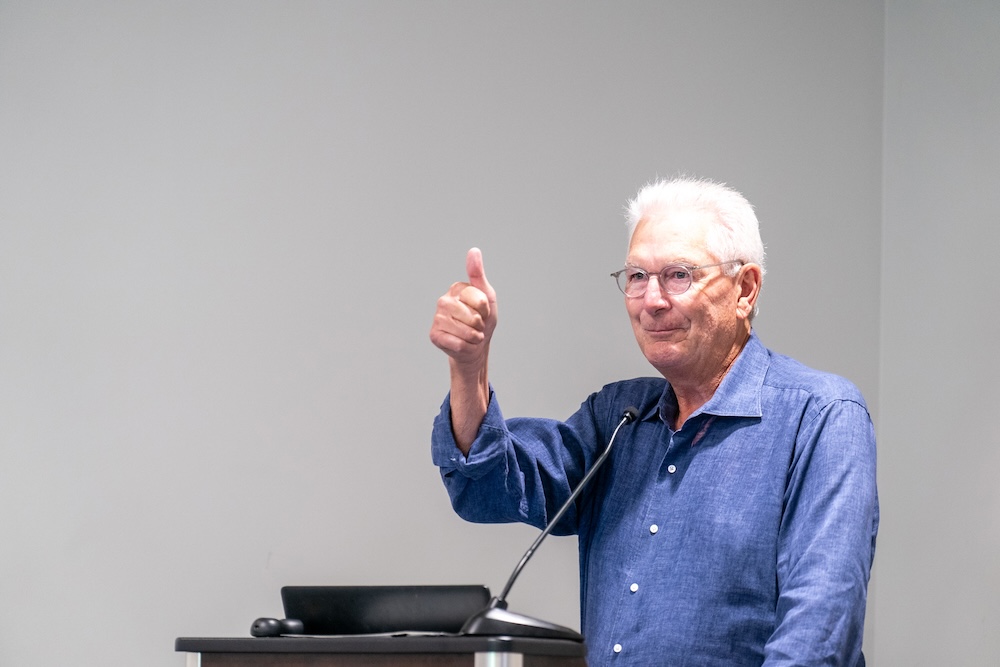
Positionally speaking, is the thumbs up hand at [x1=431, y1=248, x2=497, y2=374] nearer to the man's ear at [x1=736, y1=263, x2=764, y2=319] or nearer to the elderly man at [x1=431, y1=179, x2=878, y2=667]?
the elderly man at [x1=431, y1=179, x2=878, y2=667]

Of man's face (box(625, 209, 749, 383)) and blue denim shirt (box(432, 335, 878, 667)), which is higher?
man's face (box(625, 209, 749, 383))

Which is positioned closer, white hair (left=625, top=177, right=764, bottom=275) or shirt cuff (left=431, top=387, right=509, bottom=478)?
shirt cuff (left=431, top=387, right=509, bottom=478)

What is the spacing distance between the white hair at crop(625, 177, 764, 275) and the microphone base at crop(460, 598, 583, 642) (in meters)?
0.87

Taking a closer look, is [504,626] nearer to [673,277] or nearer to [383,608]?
[383,608]

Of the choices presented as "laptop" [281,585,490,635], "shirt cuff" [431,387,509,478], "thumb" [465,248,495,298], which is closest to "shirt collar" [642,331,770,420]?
"shirt cuff" [431,387,509,478]

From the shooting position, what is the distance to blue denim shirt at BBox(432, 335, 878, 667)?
161cm

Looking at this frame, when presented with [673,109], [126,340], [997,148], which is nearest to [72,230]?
[126,340]

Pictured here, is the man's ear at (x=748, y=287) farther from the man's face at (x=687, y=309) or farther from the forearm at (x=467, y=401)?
the forearm at (x=467, y=401)

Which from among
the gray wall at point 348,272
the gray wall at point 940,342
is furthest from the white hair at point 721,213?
the gray wall at point 940,342

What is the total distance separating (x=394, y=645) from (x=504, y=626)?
136mm

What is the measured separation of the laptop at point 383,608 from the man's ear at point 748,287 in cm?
82

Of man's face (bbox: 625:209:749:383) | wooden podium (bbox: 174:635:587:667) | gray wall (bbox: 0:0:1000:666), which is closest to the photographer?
wooden podium (bbox: 174:635:587:667)

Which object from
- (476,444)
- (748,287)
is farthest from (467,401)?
(748,287)

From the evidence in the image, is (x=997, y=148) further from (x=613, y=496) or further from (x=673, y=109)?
(x=613, y=496)
